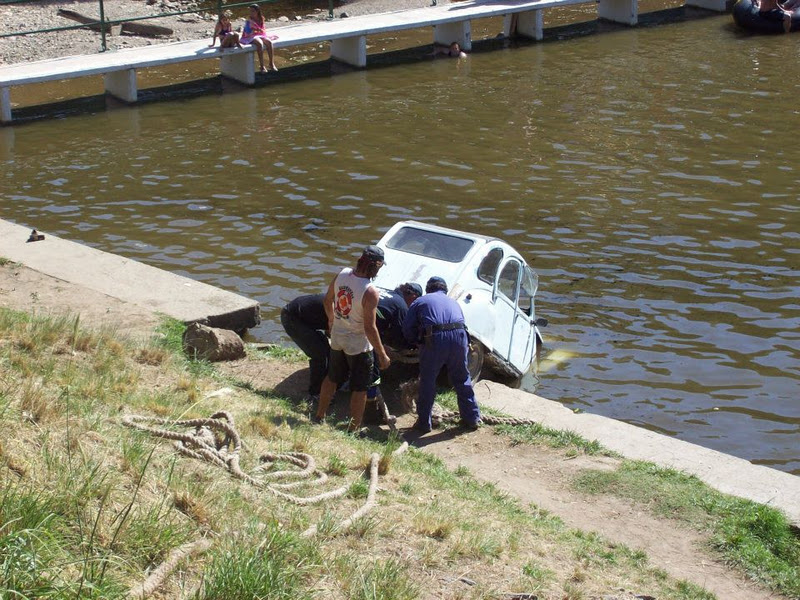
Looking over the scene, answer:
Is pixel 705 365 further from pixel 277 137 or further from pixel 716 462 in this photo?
pixel 277 137

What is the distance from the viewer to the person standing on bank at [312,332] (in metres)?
10.6

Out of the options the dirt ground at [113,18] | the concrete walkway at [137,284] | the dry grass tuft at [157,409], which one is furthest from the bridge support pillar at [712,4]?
the dry grass tuft at [157,409]

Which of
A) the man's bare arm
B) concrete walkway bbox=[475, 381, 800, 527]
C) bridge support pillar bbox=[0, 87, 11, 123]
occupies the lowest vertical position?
concrete walkway bbox=[475, 381, 800, 527]

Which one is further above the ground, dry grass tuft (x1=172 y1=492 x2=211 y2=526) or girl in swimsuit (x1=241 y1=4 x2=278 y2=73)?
girl in swimsuit (x1=241 y1=4 x2=278 y2=73)

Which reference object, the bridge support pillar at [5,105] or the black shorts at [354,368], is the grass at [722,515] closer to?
the black shorts at [354,368]

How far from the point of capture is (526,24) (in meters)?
29.5

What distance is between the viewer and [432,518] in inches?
279

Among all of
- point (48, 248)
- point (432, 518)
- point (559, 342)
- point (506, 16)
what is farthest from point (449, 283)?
point (506, 16)

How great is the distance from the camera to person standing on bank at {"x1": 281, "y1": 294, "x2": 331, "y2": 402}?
1062 cm

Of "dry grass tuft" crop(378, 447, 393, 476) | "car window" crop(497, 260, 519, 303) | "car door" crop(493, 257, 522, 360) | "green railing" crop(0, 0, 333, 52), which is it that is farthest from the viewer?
"green railing" crop(0, 0, 333, 52)

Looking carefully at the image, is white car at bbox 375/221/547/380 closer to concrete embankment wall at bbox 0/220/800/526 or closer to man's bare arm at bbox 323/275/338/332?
Answer: concrete embankment wall at bbox 0/220/800/526

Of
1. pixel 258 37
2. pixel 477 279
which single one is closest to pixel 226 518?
pixel 477 279

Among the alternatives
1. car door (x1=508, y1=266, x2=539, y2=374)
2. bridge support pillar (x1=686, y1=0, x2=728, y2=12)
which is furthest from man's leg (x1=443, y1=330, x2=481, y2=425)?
bridge support pillar (x1=686, y1=0, x2=728, y2=12)

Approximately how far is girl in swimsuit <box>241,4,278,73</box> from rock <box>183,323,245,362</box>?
1544cm
